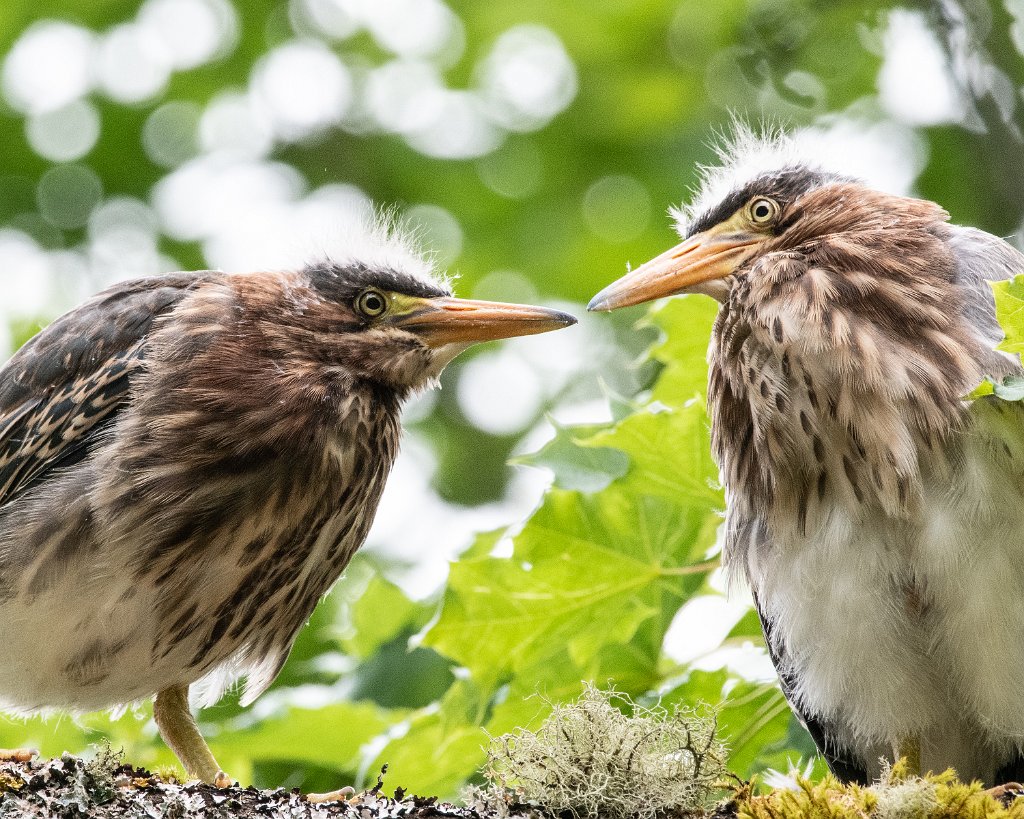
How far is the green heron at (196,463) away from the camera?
285 cm

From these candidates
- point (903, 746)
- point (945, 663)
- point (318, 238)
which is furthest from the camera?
point (318, 238)

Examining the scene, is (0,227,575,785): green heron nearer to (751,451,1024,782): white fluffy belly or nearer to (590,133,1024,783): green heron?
(590,133,1024,783): green heron

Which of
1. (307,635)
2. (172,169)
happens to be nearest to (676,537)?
(307,635)

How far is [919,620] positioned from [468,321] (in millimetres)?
1333

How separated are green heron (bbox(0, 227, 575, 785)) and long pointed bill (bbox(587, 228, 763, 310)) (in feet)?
0.83

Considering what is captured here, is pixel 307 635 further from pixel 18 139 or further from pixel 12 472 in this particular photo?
pixel 18 139

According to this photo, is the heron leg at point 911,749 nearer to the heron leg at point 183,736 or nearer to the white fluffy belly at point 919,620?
the white fluffy belly at point 919,620

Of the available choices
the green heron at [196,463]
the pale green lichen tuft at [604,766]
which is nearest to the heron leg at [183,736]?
the green heron at [196,463]

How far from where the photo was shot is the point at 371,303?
3.33 meters

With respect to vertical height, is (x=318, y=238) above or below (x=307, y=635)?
above

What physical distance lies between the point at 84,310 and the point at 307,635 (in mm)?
1795

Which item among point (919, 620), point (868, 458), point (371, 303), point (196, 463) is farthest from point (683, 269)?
point (196, 463)

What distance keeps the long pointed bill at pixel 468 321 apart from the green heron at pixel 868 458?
281mm

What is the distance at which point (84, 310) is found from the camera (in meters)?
3.27
